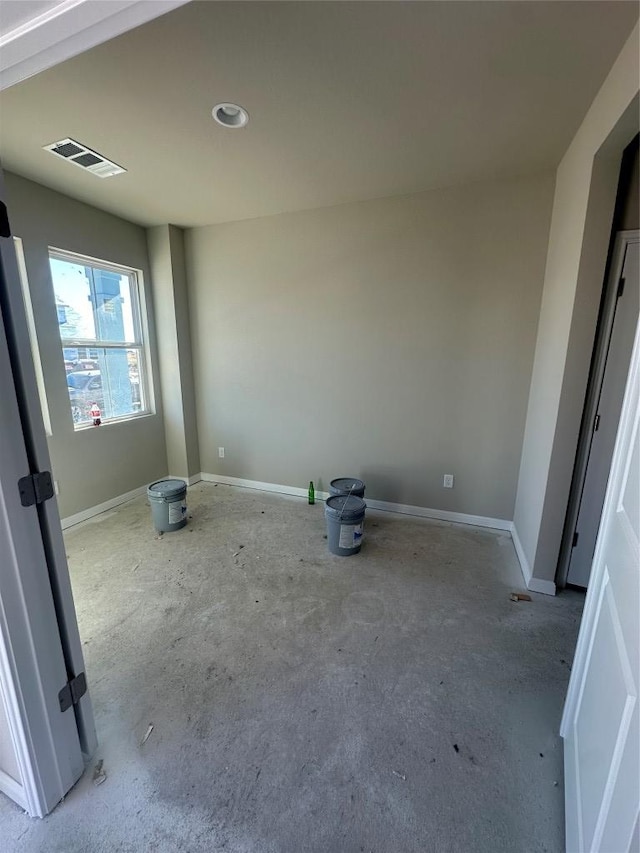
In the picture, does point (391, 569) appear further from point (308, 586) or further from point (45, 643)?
point (45, 643)

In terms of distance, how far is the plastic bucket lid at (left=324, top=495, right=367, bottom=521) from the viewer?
2484mm

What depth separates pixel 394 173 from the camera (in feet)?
8.04

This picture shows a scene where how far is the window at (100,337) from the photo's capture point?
9.76 feet

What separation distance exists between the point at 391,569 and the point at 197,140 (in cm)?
291

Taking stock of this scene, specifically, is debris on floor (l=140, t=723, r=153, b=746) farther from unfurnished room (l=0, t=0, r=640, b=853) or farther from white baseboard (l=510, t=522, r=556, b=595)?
white baseboard (l=510, t=522, r=556, b=595)

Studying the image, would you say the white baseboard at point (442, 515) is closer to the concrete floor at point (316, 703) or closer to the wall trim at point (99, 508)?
the concrete floor at point (316, 703)

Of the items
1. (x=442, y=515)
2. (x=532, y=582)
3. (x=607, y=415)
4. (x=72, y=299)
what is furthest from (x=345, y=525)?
(x=72, y=299)

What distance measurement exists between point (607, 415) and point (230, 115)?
2.59 m

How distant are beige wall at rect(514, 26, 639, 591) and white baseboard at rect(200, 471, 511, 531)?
1.40 feet

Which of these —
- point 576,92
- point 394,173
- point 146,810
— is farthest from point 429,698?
point 394,173

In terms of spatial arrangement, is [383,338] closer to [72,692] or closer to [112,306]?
[112,306]

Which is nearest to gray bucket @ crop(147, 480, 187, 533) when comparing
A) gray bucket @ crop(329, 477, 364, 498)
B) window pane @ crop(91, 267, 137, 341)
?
gray bucket @ crop(329, 477, 364, 498)

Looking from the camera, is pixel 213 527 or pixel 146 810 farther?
pixel 213 527

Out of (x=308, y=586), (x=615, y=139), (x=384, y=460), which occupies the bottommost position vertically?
(x=308, y=586)
